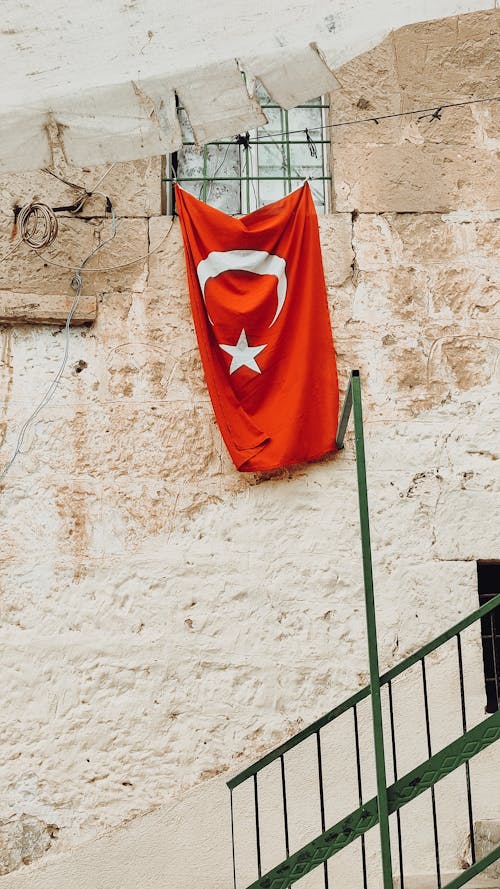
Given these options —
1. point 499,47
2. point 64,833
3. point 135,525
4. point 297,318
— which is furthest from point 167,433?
point 499,47

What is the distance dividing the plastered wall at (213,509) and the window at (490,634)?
103 mm

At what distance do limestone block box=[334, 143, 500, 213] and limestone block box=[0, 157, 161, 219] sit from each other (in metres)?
1.12

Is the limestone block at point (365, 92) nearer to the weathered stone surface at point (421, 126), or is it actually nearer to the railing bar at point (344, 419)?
the weathered stone surface at point (421, 126)

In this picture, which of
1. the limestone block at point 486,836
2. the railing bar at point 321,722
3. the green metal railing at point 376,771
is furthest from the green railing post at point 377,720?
the limestone block at point 486,836

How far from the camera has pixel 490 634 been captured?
16.9ft

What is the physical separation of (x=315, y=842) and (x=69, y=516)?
2.11 meters

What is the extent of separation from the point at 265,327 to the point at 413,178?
1.35 m

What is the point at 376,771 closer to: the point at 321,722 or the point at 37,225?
the point at 321,722

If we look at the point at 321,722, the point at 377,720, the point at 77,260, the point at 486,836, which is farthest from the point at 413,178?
the point at 486,836

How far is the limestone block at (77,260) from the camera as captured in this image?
18.3 ft

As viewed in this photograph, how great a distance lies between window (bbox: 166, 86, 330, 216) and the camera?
5.94 meters

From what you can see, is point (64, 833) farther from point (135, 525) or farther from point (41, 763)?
point (135, 525)

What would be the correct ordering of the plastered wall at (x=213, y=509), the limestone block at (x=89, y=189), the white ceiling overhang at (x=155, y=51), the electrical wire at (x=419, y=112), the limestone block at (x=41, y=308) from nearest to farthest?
1. the white ceiling overhang at (x=155, y=51)
2. the plastered wall at (x=213, y=509)
3. the limestone block at (x=41, y=308)
4. the limestone block at (x=89, y=189)
5. the electrical wire at (x=419, y=112)

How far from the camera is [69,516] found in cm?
524
